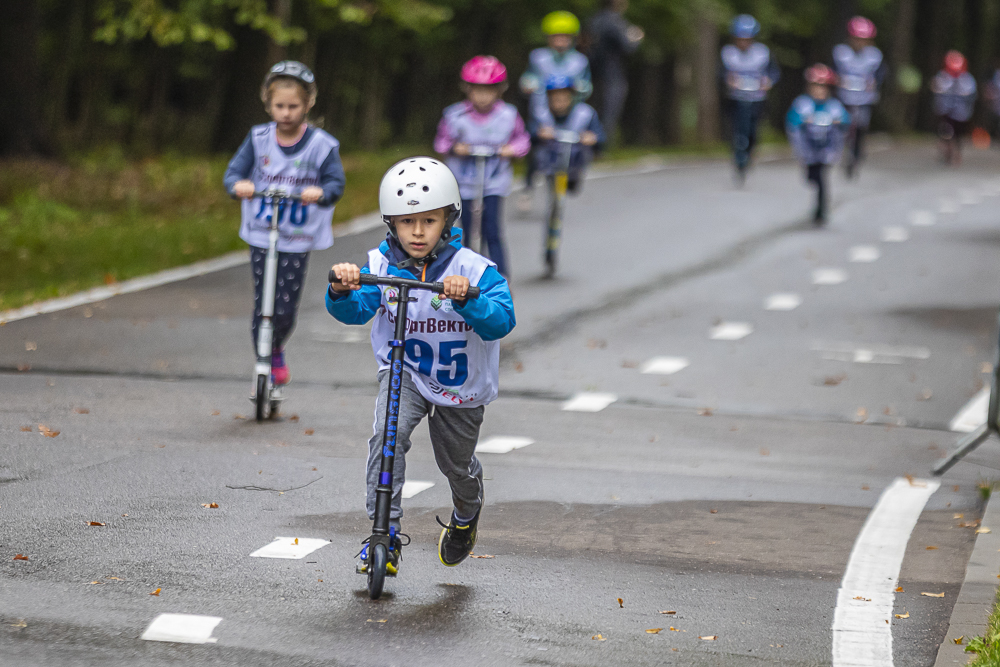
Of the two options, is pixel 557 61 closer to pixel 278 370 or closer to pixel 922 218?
pixel 922 218

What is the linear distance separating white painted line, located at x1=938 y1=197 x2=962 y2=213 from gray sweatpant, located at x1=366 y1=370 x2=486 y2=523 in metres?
16.9

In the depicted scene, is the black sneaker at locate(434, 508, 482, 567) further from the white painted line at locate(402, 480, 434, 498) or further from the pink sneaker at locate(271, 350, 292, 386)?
the pink sneaker at locate(271, 350, 292, 386)

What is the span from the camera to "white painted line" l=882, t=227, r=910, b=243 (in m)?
18.8

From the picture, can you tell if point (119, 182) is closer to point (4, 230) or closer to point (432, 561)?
point (4, 230)

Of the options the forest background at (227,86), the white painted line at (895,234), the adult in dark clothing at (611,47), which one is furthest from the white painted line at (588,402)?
the adult in dark clothing at (611,47)

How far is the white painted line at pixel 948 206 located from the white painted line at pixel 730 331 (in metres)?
9.16

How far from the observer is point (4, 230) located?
16.7 m

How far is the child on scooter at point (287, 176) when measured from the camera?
8984 mm

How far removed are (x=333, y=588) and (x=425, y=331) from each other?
3.25ft

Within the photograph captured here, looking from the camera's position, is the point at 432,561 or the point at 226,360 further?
the point at 226,360

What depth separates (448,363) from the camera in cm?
585

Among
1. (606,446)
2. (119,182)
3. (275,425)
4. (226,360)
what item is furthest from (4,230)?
(606,446)

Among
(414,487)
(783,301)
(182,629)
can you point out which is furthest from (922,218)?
(182,629)

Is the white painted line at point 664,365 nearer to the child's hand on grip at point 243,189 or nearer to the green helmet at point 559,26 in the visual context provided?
the child's hand on grip at point 243,189
